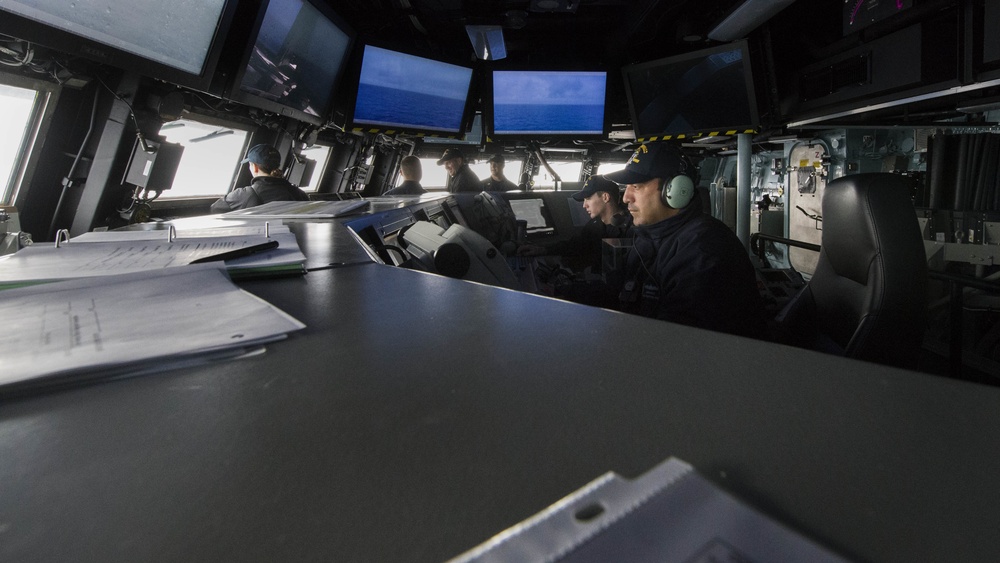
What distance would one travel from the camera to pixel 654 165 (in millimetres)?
2197

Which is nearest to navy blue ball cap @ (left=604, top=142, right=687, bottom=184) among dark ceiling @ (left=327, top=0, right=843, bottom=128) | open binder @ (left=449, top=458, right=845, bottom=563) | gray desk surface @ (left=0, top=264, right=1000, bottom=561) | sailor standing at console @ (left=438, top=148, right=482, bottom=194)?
gray desk surface @ (left=0, top=264, right=1000, bottom=561)

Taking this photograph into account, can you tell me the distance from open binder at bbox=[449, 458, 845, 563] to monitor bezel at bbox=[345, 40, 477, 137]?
4770 mm

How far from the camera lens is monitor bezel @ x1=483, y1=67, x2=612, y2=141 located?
5281mm

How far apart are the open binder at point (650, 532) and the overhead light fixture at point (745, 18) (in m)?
4.40

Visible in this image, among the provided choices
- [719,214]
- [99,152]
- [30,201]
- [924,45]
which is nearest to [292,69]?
[99,152]

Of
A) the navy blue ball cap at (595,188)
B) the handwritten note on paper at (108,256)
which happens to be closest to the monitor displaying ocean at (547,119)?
the navy blue ball cap at (595,188)

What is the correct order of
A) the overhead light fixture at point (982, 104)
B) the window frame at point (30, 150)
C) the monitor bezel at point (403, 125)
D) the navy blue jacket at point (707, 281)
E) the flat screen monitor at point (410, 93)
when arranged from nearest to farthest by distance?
1. the navy blue jacket at point (707, 281)
2. the window frame at point (30, 150)
3. the overhead light fixture at point (982, 104)
4. the monitor bezel at point (403, 125)
5. the flat screen monitor at point (410, 93)

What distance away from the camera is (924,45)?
10.3 feet

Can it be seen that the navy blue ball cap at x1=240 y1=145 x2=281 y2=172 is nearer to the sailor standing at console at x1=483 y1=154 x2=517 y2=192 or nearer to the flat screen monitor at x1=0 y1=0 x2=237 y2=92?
the flat screen monitor at x1=0 y1=0 x2=237 y2=92

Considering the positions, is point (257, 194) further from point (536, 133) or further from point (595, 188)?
point (536, 133)

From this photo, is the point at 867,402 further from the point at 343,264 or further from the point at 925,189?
the point at 925,189

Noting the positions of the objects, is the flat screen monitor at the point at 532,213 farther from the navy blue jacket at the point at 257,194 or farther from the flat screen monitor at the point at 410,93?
the navy blue jacket at the point at 257,194

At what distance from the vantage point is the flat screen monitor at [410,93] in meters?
4.50

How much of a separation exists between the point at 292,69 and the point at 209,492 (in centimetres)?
387
